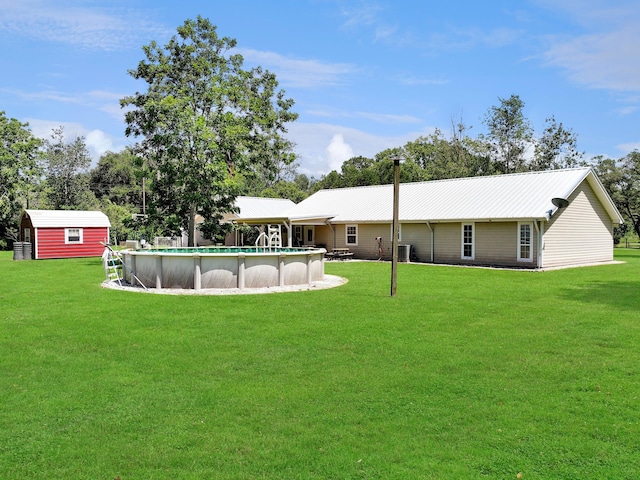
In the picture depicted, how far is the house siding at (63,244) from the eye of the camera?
30141mm

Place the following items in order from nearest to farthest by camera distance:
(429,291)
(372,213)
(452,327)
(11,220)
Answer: (452,327), (429,291), (372,213), (11,220)

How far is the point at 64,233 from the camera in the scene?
30.9 m

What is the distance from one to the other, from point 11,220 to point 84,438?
4502 cm

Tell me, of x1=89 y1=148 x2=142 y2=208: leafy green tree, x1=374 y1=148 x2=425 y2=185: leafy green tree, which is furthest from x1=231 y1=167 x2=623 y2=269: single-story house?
x1=89 y1=148 x2=142 y2=208: leafy green tree

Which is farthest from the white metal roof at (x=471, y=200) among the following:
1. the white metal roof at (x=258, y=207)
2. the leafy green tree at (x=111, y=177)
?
the leafy green tree at (x=111, y=177)

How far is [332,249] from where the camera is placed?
28.7 meters

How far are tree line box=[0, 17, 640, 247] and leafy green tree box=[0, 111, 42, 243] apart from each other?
3.1 inches

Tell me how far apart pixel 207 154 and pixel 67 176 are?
3895 cm

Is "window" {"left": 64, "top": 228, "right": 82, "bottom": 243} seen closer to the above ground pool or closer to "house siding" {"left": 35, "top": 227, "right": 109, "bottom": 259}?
"house siding" {"left": 35, "top": 227, "right": 109, "bottom": 259}

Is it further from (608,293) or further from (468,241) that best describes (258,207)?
(608,293)

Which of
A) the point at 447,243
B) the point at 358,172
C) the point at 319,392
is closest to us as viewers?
the point at 319,392

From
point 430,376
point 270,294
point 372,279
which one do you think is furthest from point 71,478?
point 372,279

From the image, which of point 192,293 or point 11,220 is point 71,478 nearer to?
point 192,293

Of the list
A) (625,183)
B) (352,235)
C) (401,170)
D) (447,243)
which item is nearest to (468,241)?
(447,243)
